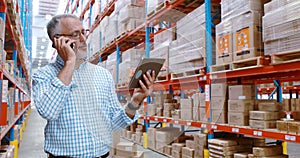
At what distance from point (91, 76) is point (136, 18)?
20.1 ft

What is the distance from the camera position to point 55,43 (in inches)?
52.6

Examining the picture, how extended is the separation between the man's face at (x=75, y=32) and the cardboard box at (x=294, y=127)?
2596 mm

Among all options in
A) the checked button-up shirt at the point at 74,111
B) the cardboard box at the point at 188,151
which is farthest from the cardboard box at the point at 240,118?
the checked button-up shirt at the point at 74,111

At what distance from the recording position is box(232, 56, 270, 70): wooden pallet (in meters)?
3.50

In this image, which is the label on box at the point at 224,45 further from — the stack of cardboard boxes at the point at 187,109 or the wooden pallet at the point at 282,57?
the stack of cardboard boxes at the point at 187,109

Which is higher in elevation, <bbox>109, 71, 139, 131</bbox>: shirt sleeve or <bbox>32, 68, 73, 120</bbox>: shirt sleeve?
<bbox>32, 68, 73, 120</bbox>: shirt sleeve

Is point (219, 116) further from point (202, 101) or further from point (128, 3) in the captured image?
point (128, 3)

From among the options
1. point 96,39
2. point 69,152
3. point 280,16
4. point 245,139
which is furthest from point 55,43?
point 96,39

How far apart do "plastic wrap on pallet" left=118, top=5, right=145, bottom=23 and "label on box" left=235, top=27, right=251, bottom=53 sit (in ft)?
12.8

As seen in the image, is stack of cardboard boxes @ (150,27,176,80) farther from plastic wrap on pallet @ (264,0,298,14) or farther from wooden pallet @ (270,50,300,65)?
wooden pallet @ (270,50,300,65)

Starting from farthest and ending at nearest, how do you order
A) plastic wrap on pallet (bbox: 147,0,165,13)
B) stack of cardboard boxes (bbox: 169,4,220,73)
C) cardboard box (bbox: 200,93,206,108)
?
plastic wrap on pallet (bbox: 147,0,165,13) → cardboard box (bbox: 200,93,206,108) → stack of cardboard boxes (bbox: 169,4,220,73)

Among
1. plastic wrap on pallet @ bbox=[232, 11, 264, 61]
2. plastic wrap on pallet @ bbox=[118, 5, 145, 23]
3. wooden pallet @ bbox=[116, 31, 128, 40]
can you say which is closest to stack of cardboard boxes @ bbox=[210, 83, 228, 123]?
plastic wrap on pallet @ bbox=[232, 11, 264, 61]

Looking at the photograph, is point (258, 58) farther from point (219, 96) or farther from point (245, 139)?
point (245, 139)

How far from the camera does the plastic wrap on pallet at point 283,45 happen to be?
10.0 ft
